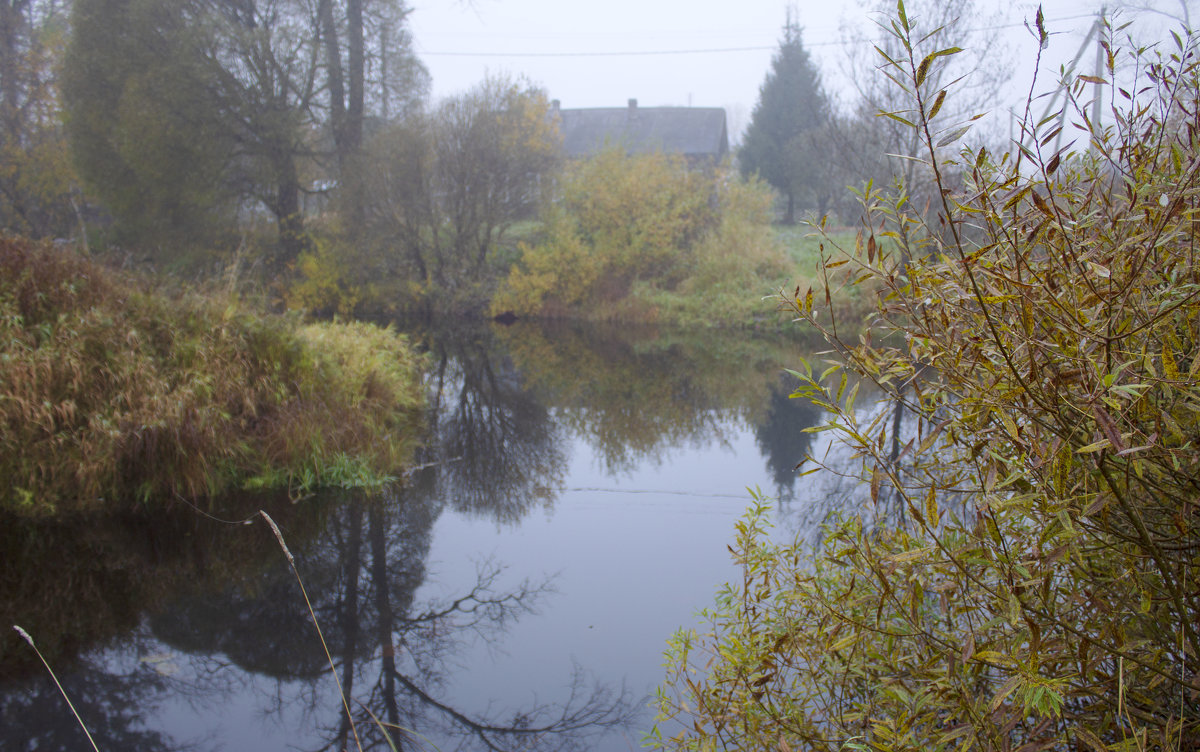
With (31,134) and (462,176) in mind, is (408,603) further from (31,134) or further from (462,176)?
(31,134)

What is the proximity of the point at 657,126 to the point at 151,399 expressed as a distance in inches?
1508

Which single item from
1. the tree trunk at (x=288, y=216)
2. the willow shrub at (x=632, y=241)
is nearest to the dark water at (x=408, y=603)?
the willow shrub at (x=632, y=241)

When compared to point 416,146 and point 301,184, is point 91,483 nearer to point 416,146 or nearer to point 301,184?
point 416,146

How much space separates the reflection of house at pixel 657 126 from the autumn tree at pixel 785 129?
314 inches

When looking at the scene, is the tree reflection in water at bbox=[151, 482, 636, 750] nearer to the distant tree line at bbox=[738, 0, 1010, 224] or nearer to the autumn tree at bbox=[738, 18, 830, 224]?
the distant tree line at bbox=[738, 0, 1010, 224]

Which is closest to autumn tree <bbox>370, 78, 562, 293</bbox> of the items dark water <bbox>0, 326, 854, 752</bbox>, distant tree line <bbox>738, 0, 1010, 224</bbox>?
distant tree line <bbox>738, 0, 1010, 224</bbox>

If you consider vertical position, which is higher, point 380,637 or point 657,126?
point 657,126

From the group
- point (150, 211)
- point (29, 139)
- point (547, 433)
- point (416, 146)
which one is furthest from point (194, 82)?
point (547, 433)

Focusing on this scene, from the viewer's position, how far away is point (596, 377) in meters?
11.2

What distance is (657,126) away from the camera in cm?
4062

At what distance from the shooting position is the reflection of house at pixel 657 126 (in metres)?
A: 39.8

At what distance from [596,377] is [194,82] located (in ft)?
40.0

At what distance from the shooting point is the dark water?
3176 millimetres

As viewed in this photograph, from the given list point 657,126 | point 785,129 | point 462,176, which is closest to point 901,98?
point 462,176
